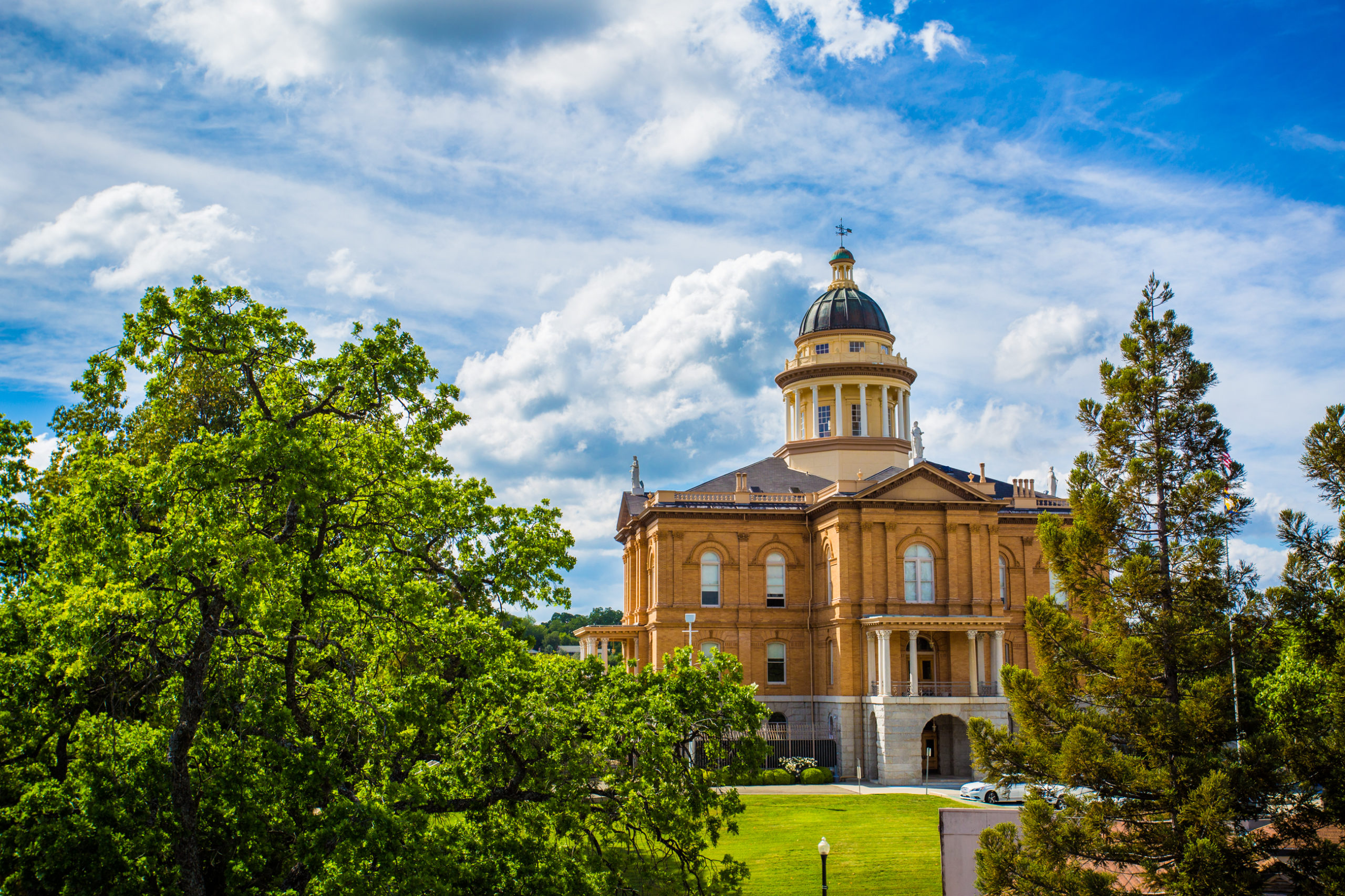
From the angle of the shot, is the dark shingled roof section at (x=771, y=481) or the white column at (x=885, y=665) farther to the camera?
the dark shingled roof section at (x=771, y=481)

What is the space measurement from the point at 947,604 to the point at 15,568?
36923 mm

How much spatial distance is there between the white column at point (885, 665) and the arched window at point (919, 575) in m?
2.99

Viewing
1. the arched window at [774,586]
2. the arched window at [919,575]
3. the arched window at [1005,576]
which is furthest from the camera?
the arched window at [1005,576]

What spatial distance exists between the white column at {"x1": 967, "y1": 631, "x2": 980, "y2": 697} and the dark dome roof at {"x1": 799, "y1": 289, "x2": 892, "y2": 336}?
1728 cm

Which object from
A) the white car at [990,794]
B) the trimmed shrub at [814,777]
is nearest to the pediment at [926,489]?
the trimmed shrub at [814,777]

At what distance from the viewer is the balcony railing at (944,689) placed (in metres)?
44.3

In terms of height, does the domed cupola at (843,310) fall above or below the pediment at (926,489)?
above

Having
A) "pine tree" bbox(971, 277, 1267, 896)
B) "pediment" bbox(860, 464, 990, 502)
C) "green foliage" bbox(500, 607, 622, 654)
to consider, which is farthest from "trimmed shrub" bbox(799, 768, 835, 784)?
"green foliage" bbox(500, 607, 622, 654)

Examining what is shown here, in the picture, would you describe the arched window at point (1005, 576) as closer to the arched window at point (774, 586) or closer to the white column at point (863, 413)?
the white column at point (863, 413)

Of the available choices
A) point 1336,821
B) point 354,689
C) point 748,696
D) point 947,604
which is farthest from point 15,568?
point 947,604

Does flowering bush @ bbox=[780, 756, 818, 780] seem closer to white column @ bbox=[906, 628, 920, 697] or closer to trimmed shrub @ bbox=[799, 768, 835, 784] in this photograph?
trimmed shrub @ bbox=[799, 768, 835, 784]

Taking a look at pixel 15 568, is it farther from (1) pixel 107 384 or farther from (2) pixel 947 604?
(2) pixel 947 604

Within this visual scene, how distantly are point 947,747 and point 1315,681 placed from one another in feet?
102

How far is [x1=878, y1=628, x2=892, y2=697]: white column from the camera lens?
43125mm
